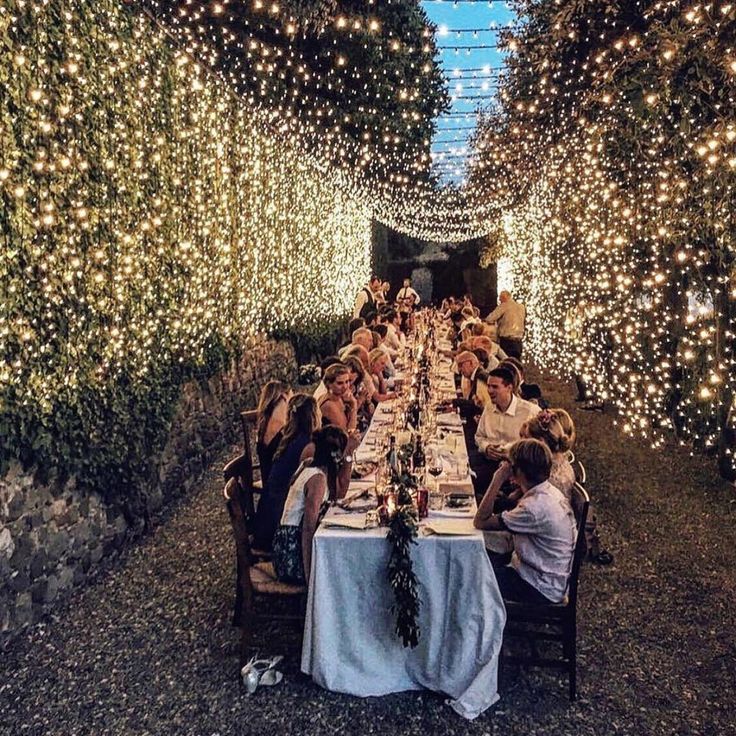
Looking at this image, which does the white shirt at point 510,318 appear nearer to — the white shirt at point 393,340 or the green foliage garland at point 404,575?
the white shirt at point 393,340

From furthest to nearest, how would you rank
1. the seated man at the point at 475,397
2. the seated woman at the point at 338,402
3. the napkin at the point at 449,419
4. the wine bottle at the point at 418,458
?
1. the seated man at the point at 475,397
2. the napkin at the point at 449,419
3. the seated woman at the point at 338,402
4. the wine bottle at the point at 418,458

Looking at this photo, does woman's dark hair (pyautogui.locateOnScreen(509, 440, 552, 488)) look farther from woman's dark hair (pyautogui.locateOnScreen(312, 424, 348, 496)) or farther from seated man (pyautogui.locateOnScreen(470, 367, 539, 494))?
seated man (pyautogui.locateOnScreen(470, 367, 539, 494))

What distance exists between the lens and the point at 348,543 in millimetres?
3443

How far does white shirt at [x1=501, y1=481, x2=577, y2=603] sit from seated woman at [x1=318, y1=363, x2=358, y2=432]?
2.16 metres

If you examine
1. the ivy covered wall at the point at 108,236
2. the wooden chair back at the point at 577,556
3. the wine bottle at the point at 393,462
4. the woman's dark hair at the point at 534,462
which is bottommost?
the wooden chair back at the point at 577,556

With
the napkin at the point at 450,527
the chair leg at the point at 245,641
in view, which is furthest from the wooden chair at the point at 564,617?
the chair leg at the point at 245,641

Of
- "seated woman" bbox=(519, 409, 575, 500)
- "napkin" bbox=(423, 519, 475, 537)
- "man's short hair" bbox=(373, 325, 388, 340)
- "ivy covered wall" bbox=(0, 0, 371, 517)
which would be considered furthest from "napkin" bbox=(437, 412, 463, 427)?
"man's short hair" bbox=(373, 325, 388, 340)

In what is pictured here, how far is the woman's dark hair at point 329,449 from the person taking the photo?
3627 mm

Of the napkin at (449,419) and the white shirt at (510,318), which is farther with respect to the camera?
the white shirt at (510,318)

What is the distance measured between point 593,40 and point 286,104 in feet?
16.8

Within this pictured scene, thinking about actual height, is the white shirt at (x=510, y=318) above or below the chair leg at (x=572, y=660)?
above

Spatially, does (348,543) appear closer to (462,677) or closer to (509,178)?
(462,677)

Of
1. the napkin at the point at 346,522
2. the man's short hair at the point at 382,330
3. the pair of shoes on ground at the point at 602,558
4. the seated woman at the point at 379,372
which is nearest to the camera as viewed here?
the napkin at the point at 346,522

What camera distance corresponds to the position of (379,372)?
26.0ft
